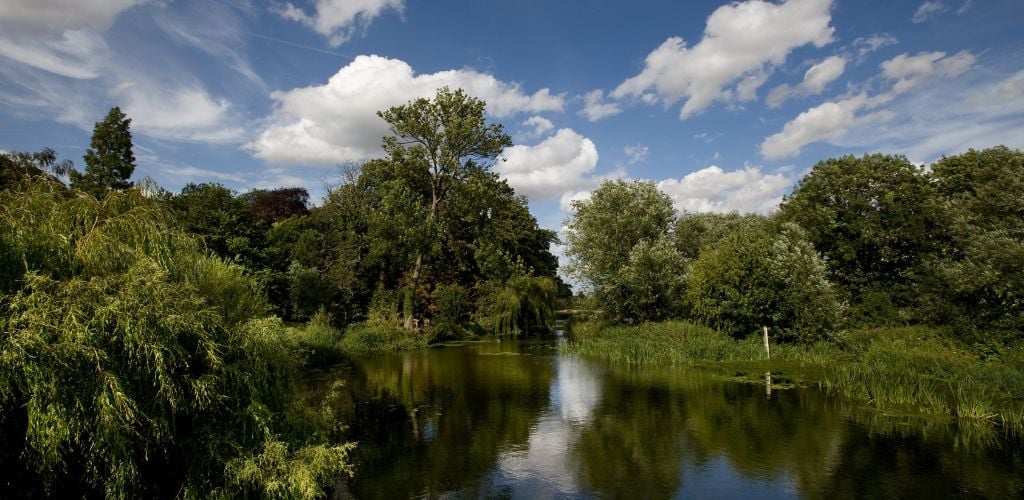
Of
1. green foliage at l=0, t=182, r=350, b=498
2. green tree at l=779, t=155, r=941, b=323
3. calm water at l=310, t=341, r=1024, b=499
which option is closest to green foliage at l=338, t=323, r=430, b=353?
calm water at l=310, t=341, r=1024, b=499

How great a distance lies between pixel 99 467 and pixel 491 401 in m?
12.6

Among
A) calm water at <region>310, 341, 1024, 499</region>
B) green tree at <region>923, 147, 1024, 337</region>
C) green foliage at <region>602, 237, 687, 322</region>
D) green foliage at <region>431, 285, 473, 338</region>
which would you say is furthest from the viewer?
green foliage at <region>431, 285, 473, 338</region>

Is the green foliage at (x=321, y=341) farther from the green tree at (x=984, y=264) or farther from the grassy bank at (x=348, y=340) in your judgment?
the green tree at (x=984, y=264)

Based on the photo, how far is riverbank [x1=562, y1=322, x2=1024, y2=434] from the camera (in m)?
15.8

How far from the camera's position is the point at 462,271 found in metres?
46.1

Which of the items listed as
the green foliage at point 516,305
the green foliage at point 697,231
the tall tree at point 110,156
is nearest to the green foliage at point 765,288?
the green foliage at point 516,305

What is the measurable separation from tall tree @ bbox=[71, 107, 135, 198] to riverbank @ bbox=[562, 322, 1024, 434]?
3125 cm

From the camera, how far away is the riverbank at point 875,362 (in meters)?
15.8

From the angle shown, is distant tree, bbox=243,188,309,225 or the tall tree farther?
distant tree, bbox=243,188,309,225

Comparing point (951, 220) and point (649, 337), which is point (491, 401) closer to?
point (649, 337)

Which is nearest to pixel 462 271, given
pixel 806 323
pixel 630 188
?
pixel 630 188

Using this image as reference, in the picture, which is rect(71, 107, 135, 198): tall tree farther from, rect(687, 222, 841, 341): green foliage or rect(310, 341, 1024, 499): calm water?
rect(687, 222, 841, 341): green foliage

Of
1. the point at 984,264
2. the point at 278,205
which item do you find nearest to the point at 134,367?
the point at 984,264

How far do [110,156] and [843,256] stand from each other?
46.4 m
